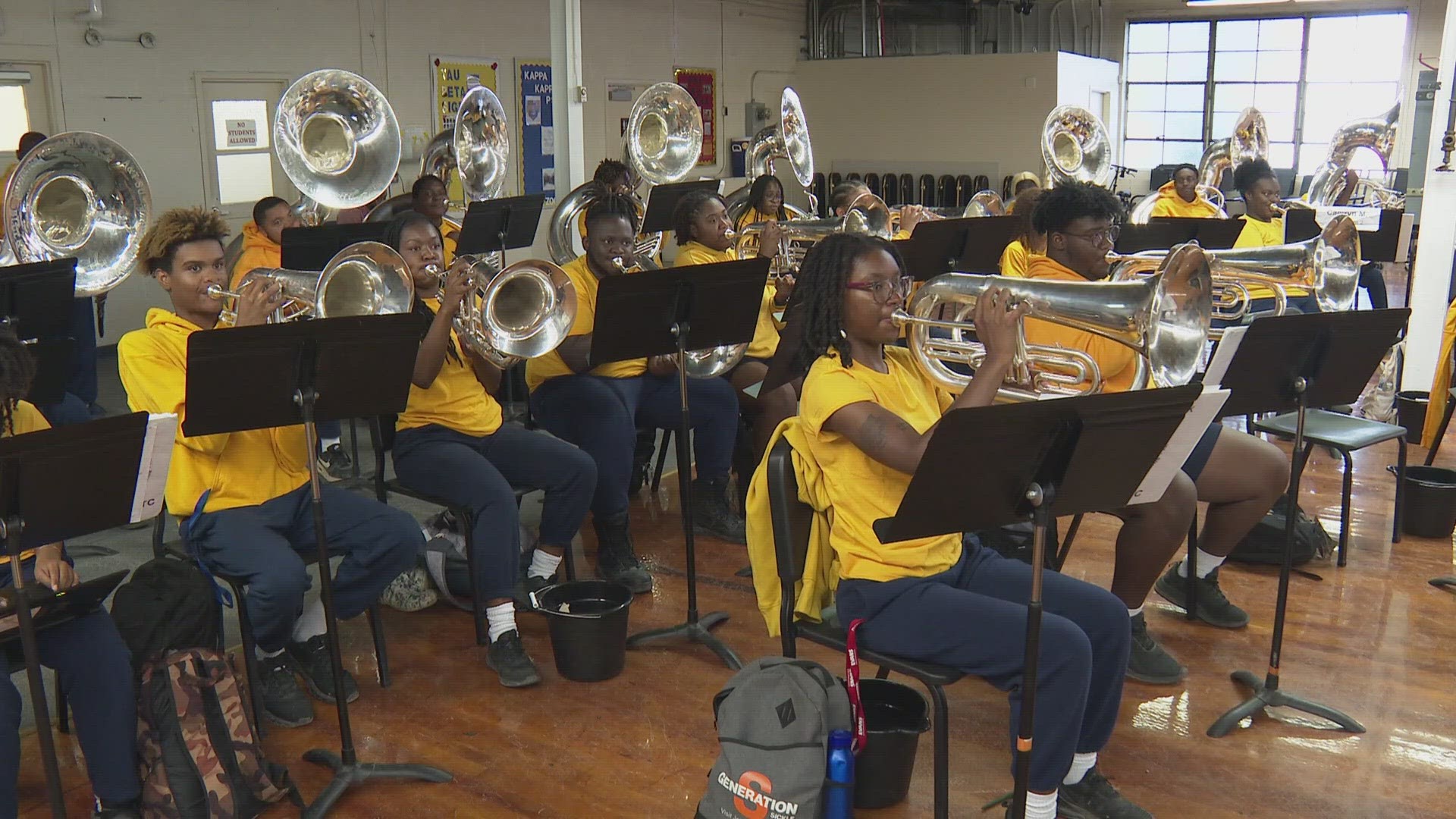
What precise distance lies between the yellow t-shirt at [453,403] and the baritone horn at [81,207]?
4.36 feet

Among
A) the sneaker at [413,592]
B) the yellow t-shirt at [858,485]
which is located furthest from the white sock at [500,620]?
the yellow t-shirt at [858,485]

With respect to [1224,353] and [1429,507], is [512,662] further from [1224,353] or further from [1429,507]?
[1429,507]

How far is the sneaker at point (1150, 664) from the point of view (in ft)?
11.7

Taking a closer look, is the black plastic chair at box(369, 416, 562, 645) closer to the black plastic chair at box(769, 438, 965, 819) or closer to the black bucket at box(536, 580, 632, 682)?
the black bucket at box(536, 580, 632, 682)

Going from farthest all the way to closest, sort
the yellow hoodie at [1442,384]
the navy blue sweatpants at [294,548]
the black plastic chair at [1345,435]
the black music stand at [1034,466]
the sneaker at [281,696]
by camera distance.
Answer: the yellow hoodie at [1442,384], the black plastic chair at [1345,435], the sneaker at [281,696], the navy blue sweatpants at [294,548], the black music stand at [1034,466]

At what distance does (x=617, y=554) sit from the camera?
441cm

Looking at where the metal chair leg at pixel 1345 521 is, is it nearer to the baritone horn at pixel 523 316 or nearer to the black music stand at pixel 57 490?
the baritone horn at pixel 523 316

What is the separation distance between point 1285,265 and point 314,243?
11.6 feet

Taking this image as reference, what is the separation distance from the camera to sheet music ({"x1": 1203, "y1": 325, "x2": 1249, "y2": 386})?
3.02 metres

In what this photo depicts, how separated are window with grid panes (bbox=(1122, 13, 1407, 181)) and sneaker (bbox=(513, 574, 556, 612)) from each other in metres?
13.9

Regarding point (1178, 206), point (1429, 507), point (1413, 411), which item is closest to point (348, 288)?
point (1429, 507)

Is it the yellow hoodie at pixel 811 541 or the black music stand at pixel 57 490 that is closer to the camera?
the black music stand at pixel 57 490

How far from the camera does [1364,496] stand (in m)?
5.23

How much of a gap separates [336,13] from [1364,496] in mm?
7888
